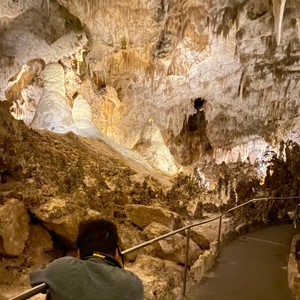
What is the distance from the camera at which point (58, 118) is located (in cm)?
1078

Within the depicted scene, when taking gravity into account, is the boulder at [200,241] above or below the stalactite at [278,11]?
below

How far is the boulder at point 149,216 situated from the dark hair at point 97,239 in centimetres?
407

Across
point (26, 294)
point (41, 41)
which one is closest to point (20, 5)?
point (41, 41)

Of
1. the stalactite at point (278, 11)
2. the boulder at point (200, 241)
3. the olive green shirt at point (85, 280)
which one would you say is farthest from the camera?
the stalactite at point (278, 11)

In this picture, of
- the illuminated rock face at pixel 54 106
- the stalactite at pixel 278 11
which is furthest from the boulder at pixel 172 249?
the stalactite at pixel 278 11

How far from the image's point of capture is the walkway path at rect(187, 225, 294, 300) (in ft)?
13.4

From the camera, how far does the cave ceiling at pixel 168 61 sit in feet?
36.7

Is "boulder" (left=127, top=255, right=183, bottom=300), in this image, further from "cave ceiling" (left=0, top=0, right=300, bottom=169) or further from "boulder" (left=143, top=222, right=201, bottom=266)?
"cave ceiling" (left=0, top=0, right=300, bottom=169)

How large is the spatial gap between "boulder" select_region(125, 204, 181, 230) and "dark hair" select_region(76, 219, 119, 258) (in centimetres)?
407

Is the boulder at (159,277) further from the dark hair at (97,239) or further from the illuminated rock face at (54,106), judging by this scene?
the illuminated rock face at (54,106)

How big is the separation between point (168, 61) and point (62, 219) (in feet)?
32.4

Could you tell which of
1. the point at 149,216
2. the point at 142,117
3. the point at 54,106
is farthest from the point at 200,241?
the point at 142,117

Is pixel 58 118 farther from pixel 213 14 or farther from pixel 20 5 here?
pixel 213 14

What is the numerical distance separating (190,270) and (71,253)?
1.47 m
